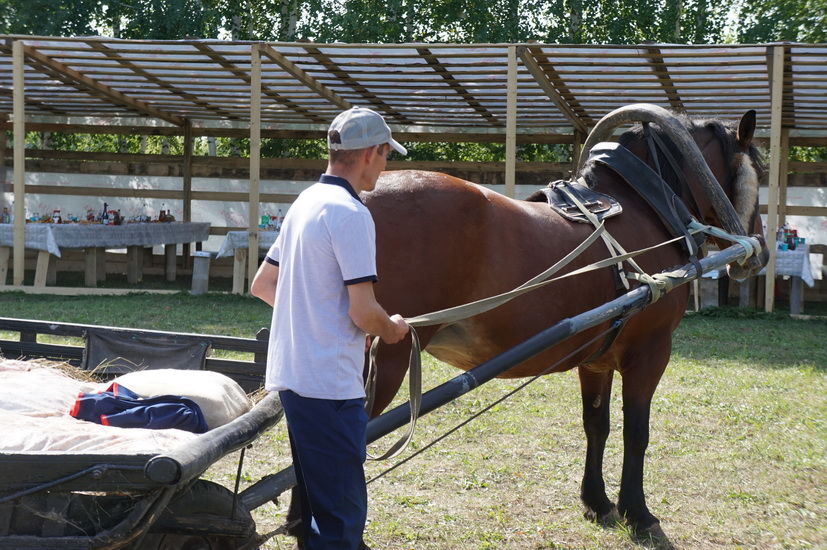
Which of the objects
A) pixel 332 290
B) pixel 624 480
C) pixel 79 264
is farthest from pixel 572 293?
pixel 79 264

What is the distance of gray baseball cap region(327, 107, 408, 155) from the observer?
2275 millimetres

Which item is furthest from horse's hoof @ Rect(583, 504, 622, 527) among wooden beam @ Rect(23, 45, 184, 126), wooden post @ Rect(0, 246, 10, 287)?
wooden beam @ Rect(23, 45, 184, 126)

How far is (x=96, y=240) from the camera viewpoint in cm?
1234

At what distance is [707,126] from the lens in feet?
14.8

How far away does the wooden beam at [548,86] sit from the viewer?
1023 cm

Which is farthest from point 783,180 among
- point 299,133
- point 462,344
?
point 462,344

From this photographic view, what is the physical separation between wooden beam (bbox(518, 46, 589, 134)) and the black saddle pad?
6.41 m

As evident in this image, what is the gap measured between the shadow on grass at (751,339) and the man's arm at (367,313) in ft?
20.0

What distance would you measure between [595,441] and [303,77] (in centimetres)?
877

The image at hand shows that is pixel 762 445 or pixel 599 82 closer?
pixel 762 445

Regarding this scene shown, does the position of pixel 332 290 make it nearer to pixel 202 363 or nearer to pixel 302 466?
pixel 302 466

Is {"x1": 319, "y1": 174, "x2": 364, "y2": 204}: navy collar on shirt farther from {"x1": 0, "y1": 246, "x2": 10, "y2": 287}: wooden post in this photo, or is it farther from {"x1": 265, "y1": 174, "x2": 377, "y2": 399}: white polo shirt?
{"x1": 0, "y1": 246, "x2": 10, "y2": 287}: wooden post

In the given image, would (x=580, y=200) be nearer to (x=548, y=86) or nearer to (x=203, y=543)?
(x=203, y=543)

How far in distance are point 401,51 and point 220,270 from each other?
6780mm
